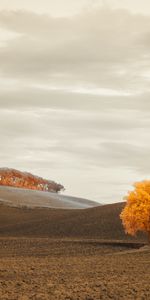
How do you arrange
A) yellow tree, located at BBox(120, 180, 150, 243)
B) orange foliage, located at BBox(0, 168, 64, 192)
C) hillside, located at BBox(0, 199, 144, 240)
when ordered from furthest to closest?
orange foliage, located at BBox(0, 168, 64, 192) → hillside, located at BBox(0, 199, 144, 240) → yellow tree, located at BBox(120, 180, 150, 243)

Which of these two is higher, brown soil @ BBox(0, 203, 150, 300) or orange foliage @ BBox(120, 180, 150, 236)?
orange foliage @ BBox(120, 180, 150, 236)

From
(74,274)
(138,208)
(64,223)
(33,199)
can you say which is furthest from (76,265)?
(33,199)

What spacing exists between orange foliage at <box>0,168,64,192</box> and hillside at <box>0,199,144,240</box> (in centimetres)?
4011

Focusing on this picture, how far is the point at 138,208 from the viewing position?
58.0m

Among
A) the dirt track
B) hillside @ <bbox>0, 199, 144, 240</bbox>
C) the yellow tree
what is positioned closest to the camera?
the dirt track

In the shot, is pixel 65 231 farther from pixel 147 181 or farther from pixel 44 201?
pixel 44 201

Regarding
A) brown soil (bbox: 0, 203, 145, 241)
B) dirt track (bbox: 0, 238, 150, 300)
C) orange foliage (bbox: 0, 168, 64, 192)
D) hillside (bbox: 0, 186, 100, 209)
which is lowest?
dirt track (bbox: 0, 238, 150, 300)

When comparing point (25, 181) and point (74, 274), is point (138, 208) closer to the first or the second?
point (74, 274)

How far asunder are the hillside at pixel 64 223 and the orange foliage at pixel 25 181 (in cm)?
4011

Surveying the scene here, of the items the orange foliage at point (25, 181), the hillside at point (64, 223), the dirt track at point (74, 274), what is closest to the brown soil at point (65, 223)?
the hillside at point (64, 223)

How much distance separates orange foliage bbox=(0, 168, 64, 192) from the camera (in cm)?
14562

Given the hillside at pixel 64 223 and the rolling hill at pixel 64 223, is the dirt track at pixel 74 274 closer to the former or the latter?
the rolling hill at pixel 64 223

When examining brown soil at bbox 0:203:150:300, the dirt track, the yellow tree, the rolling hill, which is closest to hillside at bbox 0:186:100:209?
the rolling hill

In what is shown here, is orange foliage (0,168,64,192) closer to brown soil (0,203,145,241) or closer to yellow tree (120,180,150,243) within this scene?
brown soil (0,203,145,241)
